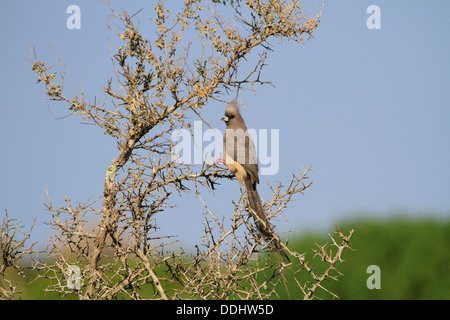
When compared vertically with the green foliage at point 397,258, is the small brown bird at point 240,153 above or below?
above

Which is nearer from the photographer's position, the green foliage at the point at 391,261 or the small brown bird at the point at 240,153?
the small brown bird at the point at 240,153

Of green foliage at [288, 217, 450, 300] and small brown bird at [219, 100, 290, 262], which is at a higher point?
small brown bird at [219, 100, 290, 262]

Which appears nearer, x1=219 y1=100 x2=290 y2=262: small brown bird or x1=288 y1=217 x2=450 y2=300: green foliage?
x1=219 y1=100 x2=290 y2=262: small brown bird

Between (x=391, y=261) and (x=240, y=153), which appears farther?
(x=391, y=261)

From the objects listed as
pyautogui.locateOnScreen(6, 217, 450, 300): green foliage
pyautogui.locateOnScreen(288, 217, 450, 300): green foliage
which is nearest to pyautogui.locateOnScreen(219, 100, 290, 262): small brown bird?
pyautogui.locateOnScreen(6, 217, 450, 300): green foliage

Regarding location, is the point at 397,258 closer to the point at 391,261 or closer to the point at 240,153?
the point at 391,261

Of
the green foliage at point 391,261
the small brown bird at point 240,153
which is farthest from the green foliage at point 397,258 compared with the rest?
the small brown bird at point 240,153

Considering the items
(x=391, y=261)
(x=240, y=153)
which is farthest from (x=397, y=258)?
(x=240, y=153)

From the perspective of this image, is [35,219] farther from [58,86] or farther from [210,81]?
[210,81]

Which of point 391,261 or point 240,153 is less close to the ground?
point 240,153

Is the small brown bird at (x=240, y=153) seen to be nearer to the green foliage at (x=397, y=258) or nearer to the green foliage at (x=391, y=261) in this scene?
the green foliage at (x=391, y=261)

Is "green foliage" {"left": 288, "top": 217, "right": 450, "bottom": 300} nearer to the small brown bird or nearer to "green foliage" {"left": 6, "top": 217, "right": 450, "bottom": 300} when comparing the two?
"green foliage" {"left": 6, "top": 217, "right": 450, "bottom": 300}

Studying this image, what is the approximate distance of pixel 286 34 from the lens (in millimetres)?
4566
